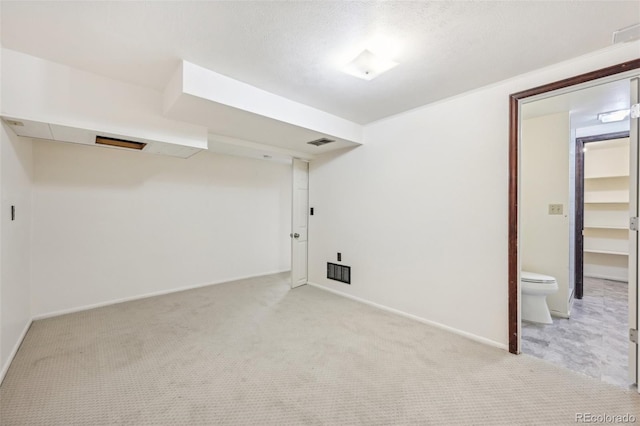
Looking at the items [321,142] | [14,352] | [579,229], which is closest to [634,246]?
[579,229]

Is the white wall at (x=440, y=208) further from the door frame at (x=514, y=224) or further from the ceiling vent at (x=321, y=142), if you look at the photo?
the ceiling vent at (x=321, y=142)

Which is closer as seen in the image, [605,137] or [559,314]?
[559,314]

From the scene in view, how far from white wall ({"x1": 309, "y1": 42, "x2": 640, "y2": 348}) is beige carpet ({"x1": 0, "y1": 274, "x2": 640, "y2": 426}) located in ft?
1.29

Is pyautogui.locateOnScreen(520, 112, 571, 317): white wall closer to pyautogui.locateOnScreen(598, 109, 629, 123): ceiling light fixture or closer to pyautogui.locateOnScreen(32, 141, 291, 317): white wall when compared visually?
pyautogui.locateOnScreen(598, 109, 629, 123): ceiling light fixture

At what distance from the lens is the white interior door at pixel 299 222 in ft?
13.8

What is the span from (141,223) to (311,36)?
3399mm

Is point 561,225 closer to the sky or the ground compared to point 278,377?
closer to the sky

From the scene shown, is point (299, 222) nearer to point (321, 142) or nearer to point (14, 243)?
point (321, 142)

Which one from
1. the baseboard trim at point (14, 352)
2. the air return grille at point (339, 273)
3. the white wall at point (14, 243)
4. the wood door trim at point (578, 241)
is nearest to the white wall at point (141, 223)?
the white wall at point (14, 243)

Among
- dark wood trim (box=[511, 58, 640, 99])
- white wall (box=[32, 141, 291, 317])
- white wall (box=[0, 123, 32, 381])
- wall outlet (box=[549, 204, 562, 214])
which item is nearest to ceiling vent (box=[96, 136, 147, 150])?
white wall (box=[0, 123, 32, 381])

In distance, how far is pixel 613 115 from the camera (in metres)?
3.11

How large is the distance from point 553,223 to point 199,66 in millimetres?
4143

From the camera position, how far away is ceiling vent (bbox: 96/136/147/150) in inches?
103

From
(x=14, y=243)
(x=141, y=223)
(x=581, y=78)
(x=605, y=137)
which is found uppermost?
(x=605, y=137)
